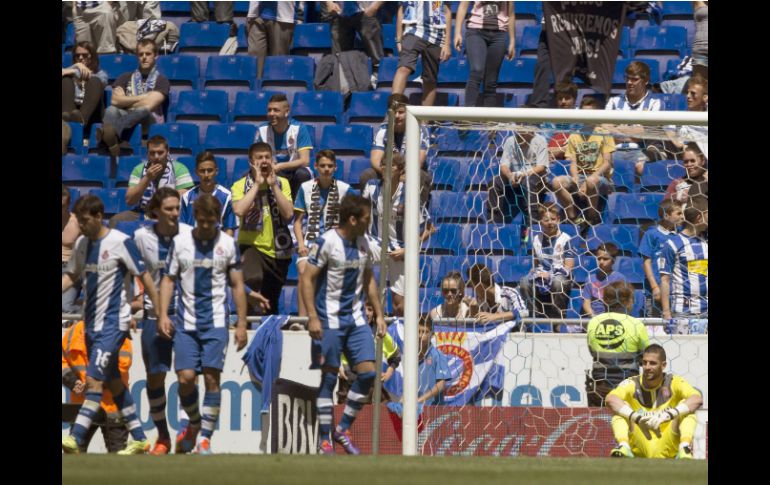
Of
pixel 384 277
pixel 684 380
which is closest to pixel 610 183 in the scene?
pixel 684 380

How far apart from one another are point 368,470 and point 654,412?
2.02 m

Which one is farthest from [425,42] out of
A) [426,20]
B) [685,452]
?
[685,452]

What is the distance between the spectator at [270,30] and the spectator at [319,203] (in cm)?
215

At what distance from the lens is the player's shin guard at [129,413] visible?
6.09 meters

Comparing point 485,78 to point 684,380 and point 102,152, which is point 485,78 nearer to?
point 102,152

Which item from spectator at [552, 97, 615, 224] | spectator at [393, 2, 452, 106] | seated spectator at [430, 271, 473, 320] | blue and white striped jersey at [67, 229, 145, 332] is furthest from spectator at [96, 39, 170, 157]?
seated spectator at [430, 271, 473, 320]

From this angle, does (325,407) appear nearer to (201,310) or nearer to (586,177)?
(201,310)

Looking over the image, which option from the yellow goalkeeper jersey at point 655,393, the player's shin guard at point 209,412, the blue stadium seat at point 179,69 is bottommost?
the player's shin guard at point 209,412

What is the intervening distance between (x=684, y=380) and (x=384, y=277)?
1.66 meters

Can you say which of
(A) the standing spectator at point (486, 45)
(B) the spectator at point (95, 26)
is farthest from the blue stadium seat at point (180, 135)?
(A) the standing spectator at point (486, 45)

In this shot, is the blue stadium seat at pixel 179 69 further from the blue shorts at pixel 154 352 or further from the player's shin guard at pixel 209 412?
the player's shin guard at pixel 209 412

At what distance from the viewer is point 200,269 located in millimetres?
6297

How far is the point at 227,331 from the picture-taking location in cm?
619

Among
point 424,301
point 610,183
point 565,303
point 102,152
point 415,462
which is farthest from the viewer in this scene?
point 102,152
